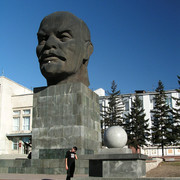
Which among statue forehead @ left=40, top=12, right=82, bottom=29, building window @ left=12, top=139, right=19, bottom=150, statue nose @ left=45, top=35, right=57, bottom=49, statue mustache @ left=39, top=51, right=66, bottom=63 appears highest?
statue forehead @ left=40, top=12, right=82, bottom=29

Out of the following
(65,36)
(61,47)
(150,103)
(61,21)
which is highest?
(61,21)

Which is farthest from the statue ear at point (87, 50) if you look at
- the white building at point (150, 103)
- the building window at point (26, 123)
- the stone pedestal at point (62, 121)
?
the white building at point (150, 103)

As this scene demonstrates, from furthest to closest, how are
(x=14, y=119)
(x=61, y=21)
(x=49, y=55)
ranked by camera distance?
(x=14, y=119) < (x=61, y=21) < (x=49, y=55)

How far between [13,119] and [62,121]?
33.3 metres

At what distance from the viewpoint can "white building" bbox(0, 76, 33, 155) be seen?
4241cm

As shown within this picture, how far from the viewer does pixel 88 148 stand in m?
13.2

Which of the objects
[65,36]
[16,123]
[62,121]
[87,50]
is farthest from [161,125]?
[65,36]

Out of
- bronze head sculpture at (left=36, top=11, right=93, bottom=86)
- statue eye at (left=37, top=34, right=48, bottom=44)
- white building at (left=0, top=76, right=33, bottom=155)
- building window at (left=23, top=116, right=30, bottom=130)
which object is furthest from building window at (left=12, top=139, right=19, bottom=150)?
statue eye at (left=37, top=34, right=48, bottom=44)

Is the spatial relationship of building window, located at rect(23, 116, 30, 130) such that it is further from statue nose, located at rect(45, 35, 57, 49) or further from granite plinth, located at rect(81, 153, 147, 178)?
→ granite plinth, located at rect(81, 153, 147, 178)

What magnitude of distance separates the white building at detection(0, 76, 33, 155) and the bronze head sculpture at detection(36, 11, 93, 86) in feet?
96.9

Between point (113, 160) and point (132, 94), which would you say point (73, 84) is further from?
point (132, 94)

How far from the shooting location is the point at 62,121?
13.1m

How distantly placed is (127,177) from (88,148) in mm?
5426

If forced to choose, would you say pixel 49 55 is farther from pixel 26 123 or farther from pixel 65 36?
pixel 26 123
